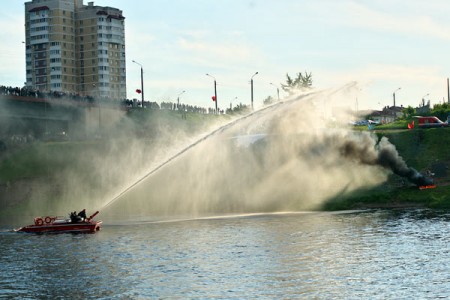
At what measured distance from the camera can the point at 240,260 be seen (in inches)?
2330

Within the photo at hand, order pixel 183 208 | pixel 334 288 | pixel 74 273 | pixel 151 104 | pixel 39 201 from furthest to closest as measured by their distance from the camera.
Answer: pixel 151 104 → pixel 39 201 → pixel 183 208 → pixel 74 273 → pixel 334 288

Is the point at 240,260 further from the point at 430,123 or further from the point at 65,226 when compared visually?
the point at 430,123

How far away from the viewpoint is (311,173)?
104m

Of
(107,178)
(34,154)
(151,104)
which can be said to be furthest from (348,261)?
(151,104)

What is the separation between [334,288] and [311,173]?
56338 millimetres

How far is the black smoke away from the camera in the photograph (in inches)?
3880

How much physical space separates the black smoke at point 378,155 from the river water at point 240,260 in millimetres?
16495

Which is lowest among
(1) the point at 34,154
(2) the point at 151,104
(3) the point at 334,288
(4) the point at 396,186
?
(3) the point at 334,288

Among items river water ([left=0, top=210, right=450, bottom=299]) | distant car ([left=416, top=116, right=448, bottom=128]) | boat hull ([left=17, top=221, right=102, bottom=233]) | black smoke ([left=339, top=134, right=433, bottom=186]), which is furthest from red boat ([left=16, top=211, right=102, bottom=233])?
distant car ([left=416, top=116, right=448, bottom=128])

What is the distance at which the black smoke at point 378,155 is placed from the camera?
98.6m

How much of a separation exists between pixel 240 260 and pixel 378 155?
45.3m

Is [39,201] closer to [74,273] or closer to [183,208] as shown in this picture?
[183,208]

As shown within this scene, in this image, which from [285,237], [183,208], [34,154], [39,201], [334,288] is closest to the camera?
[334,288]

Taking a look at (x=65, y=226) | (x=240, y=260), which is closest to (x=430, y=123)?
(x=65, y=226)
